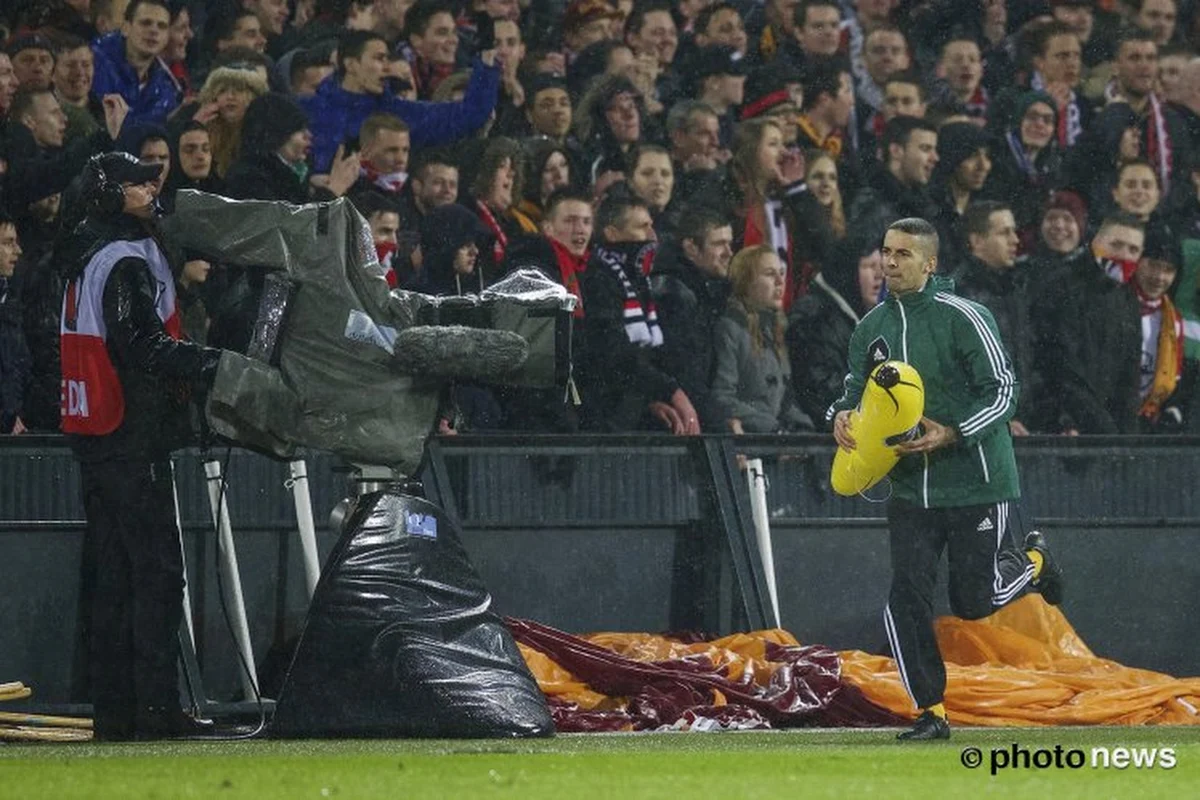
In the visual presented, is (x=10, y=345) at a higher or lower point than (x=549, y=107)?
lower

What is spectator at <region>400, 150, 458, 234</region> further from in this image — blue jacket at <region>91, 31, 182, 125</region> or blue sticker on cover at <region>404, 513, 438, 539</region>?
blue sticker on cover at <region>404, 513, 438, 539</region>

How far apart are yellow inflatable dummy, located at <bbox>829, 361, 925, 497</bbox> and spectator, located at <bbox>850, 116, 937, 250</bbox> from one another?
4.57 metres

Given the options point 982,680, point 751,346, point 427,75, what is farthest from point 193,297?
point 982,680

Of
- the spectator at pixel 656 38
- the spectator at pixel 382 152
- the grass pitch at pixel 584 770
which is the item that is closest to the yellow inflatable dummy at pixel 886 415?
the grass pitch at pixel 584 770

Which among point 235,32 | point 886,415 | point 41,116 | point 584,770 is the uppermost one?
point 235,32

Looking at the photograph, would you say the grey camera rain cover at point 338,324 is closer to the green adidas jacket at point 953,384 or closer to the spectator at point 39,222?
the green adidas jacket at point 953,384

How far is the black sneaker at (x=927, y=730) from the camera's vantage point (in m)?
9.04

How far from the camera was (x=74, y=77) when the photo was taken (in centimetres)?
1173

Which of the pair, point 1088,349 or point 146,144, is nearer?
point 146,144

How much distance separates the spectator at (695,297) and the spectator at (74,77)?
303 centimetres

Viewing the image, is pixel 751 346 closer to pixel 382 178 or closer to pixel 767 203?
pixel 767 203

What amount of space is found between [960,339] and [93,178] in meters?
3.46

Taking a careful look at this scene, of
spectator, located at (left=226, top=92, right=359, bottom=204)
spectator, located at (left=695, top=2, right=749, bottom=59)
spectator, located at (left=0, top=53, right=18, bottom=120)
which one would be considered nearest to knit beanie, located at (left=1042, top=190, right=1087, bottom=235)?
spectator, located at (left=695, top=2, right=749, bottom=59)

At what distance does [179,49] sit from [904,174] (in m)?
4.33
